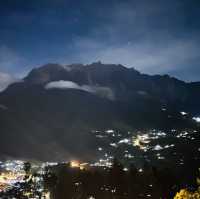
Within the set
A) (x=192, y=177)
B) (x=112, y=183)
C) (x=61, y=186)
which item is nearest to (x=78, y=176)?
(x=61, y=186)

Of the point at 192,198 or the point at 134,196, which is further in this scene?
the point at 134,196

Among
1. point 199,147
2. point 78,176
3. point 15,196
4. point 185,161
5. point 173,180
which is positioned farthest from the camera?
point 199,147

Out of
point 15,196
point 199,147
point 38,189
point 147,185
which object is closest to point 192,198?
point 147,185

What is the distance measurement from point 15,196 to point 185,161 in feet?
253

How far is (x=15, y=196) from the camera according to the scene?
141875mm

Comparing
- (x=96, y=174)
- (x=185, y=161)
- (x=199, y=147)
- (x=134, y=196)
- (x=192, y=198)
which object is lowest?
(x=192, y=198)

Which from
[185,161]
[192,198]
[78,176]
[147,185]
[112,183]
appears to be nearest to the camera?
[192,198]

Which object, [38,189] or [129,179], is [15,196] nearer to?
[38,189]

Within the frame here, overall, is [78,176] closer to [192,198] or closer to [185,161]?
[185,161]

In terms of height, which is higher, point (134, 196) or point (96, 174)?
point (96, 174)

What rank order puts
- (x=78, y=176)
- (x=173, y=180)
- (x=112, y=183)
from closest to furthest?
(x=173, y=180) → (x=112, y=183) → (x=78, y=176)

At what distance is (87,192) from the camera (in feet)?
379

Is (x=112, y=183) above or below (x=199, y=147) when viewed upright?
below

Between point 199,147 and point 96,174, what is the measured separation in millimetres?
97473
